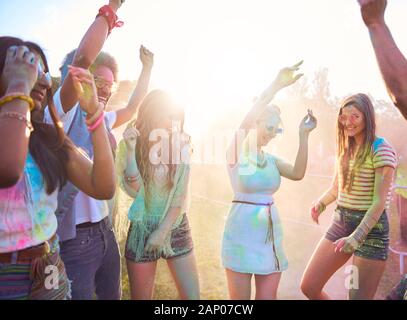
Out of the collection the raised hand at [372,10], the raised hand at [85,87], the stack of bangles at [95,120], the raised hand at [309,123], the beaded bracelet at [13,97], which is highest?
the raised hand at [372,10]

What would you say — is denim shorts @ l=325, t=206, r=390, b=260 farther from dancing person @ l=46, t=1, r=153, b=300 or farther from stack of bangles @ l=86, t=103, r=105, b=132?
stack of bangles @ l=86, t=103, r=105, b=132

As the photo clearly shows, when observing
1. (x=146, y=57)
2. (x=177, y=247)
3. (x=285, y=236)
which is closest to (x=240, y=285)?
(x=177, y=247)

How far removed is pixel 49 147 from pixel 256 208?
1.98 metres

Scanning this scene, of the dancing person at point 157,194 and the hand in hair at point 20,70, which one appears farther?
the dancing person at point 157,194

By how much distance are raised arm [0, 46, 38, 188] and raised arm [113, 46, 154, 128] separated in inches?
78.7

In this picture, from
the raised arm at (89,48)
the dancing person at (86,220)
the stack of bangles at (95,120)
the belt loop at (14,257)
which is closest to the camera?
the belt loop at (14,257)

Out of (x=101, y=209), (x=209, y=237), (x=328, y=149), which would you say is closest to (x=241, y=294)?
(x=101, y=209)

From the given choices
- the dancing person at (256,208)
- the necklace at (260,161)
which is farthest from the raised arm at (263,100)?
the necklace at (260,161)

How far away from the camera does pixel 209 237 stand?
28.1 feet

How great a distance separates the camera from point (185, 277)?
3277 mm

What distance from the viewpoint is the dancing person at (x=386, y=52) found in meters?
1.83

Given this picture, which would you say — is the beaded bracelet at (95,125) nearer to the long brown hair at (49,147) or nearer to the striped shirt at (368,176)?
the long brown hair at (49,147)

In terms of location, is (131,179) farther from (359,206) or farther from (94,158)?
(359,206)
